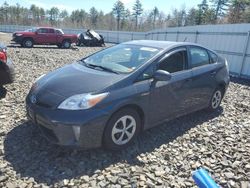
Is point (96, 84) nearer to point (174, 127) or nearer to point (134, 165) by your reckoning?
point (134, 165)

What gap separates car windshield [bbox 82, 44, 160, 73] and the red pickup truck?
1608 cm

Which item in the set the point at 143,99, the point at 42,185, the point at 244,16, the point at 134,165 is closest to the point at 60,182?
the point at 42,185

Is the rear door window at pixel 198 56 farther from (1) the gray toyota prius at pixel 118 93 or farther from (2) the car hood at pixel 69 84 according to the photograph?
(2) the car hood at pixel 69 84

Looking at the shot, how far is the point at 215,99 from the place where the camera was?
19.1 ft

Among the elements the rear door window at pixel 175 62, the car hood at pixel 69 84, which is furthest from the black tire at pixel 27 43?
the rear door window at pixel 175 62

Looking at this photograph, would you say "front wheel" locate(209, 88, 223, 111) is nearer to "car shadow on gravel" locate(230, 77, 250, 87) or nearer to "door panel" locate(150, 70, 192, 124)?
"door panel" locate(150, 70, 192, 124)

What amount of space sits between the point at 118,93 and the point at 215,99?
2.96 meters

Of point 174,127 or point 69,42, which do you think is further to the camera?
point 69,42

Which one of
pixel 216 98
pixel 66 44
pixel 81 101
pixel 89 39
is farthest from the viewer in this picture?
pixel 89 39

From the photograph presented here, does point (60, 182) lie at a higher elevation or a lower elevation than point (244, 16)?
lower

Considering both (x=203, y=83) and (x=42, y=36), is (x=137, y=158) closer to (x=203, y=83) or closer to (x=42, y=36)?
(x=203, y=83)

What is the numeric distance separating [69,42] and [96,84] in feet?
60.6

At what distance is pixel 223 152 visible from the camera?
4.17 meters

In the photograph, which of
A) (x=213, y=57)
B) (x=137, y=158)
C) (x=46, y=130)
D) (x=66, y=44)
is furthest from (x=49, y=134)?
(x=66, y=44)
